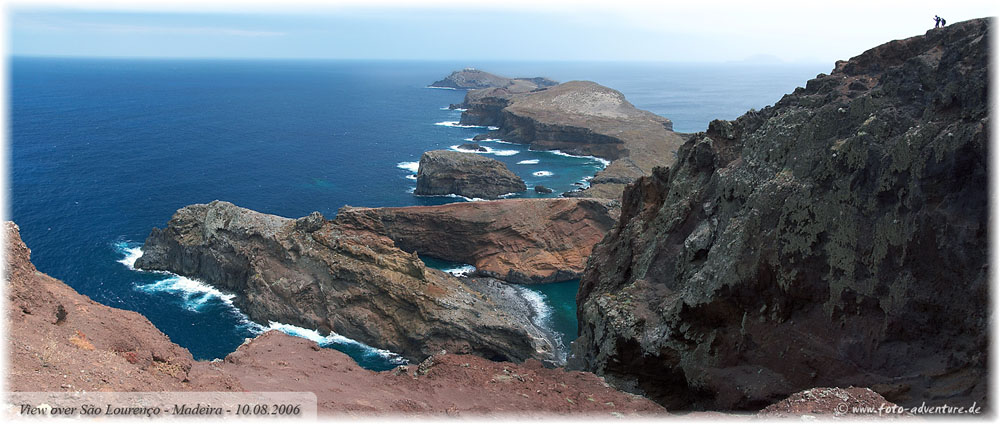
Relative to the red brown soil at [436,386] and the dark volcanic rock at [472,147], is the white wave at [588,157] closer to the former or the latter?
the dark volcanic rock at [472,147]

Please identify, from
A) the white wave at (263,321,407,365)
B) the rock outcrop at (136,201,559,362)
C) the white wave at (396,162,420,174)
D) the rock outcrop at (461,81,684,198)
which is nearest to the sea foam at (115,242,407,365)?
the white wave at (263,321,407,365)

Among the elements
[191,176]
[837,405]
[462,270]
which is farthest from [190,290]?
[837,405]

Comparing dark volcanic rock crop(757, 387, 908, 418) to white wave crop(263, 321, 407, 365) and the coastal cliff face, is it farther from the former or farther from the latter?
white wave crop(263, 321, 407, 365)

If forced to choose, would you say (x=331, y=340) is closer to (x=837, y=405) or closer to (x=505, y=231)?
(x=505, y=231)

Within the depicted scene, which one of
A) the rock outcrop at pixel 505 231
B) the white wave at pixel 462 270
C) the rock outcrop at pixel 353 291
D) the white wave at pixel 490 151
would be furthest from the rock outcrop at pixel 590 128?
the rock outcrop at pixel 353 291

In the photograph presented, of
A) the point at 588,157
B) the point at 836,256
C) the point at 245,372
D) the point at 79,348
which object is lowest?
the point at 588,157
